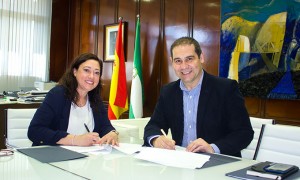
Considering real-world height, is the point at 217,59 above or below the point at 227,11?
below

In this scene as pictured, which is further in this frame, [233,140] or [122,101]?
[122,101]

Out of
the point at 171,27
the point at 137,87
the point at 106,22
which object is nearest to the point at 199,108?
the point at 137,87

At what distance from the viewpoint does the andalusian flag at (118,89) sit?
4.60m

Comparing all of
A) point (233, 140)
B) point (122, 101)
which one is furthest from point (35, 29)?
point (233, 140)

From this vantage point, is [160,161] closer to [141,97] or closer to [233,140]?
[233,140]

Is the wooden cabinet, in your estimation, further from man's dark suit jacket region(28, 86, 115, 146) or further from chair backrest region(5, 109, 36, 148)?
chair backrest region(5, 109, 36, 148)

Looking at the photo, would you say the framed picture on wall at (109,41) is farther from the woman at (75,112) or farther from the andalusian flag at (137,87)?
the woman at (75,112)

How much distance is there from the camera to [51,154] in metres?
1.52

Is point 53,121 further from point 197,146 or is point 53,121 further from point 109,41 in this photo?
point 109,41

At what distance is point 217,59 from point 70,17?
3.72 meters

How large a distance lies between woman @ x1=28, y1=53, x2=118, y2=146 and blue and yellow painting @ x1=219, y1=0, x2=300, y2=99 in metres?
1.89

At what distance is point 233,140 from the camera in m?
1.77

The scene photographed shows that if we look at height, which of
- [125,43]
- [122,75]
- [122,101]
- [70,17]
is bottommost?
[122,101]

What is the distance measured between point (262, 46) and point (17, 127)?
2533 millimetres
